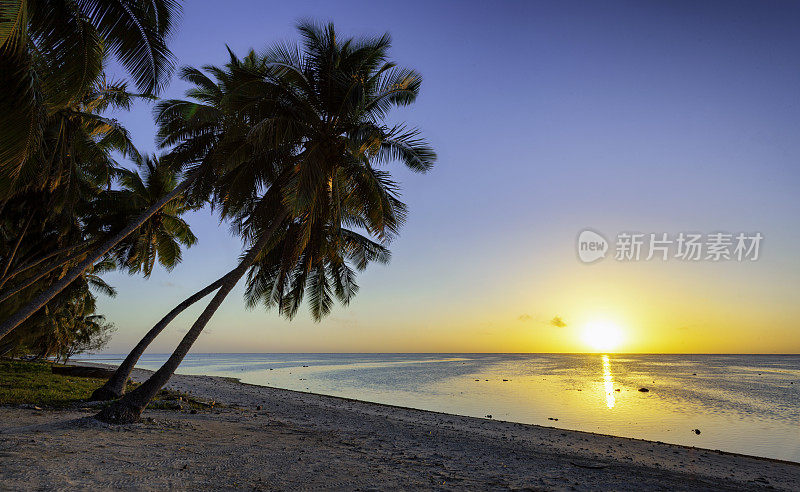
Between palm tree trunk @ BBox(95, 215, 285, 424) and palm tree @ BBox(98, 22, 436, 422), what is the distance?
25 mm

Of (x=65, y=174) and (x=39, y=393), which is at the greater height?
(x=65, y=174)

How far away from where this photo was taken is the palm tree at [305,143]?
34.9 ft

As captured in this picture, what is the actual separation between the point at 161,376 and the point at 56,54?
7156mm

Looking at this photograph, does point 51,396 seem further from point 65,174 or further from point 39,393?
point 65,174

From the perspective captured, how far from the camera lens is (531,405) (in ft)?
80.3

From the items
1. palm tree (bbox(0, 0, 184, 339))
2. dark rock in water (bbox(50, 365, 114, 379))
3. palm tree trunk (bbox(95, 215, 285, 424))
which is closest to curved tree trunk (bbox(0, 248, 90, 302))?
palm tree (bbox(0, 0, 184, 339))

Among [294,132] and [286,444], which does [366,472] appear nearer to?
[286,444]

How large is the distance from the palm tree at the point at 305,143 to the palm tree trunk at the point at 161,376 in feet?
0.08

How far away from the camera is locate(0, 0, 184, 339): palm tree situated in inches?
259

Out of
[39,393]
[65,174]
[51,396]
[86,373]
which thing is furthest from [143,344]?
[86,373]

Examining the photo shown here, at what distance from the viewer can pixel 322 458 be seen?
26.5 feet

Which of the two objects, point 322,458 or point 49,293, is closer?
point 322,458

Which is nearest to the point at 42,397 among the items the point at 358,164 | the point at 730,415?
the point at 358,164

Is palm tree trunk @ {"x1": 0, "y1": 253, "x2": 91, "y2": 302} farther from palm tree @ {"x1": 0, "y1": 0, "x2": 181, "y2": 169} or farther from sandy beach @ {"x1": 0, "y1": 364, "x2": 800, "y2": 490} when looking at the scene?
palm tree @ {"x1": 0, "y1": 0, "x2": 181, "y2": 169}
